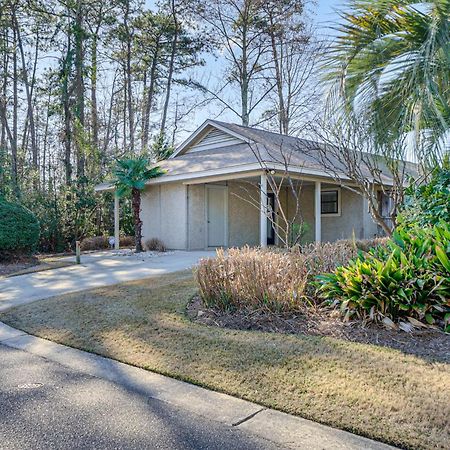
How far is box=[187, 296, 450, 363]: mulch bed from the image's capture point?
421cm

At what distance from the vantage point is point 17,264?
500 inches

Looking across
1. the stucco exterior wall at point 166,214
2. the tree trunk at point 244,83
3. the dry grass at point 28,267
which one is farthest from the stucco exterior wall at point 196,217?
the tree trunk at point 244,83

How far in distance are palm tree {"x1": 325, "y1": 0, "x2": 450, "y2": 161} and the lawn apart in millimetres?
2890

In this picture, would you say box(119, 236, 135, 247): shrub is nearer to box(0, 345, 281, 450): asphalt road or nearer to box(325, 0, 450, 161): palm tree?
box(325, 0, 450, 161): palm tree

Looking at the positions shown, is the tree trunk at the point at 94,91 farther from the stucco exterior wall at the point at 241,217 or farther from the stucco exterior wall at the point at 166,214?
the stucco exterior wall at the point at 241,217

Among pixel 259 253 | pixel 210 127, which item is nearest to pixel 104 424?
pixel 259 253

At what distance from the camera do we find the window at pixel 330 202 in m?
17.5

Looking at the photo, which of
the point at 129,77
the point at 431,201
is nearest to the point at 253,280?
the point at 431,201

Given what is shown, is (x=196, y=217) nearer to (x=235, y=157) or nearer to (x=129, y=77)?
(x=235, y=157)

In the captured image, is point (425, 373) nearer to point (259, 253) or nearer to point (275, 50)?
point (259, 253)

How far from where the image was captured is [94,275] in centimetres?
1016

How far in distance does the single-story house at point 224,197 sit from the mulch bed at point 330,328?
27.5ft

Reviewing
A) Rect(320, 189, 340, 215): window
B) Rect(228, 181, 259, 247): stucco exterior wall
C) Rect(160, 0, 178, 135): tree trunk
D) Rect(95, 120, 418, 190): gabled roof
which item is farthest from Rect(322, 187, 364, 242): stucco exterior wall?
Rect(160, 0, 178, 135): tree trunk

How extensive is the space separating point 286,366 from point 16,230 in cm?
1133
